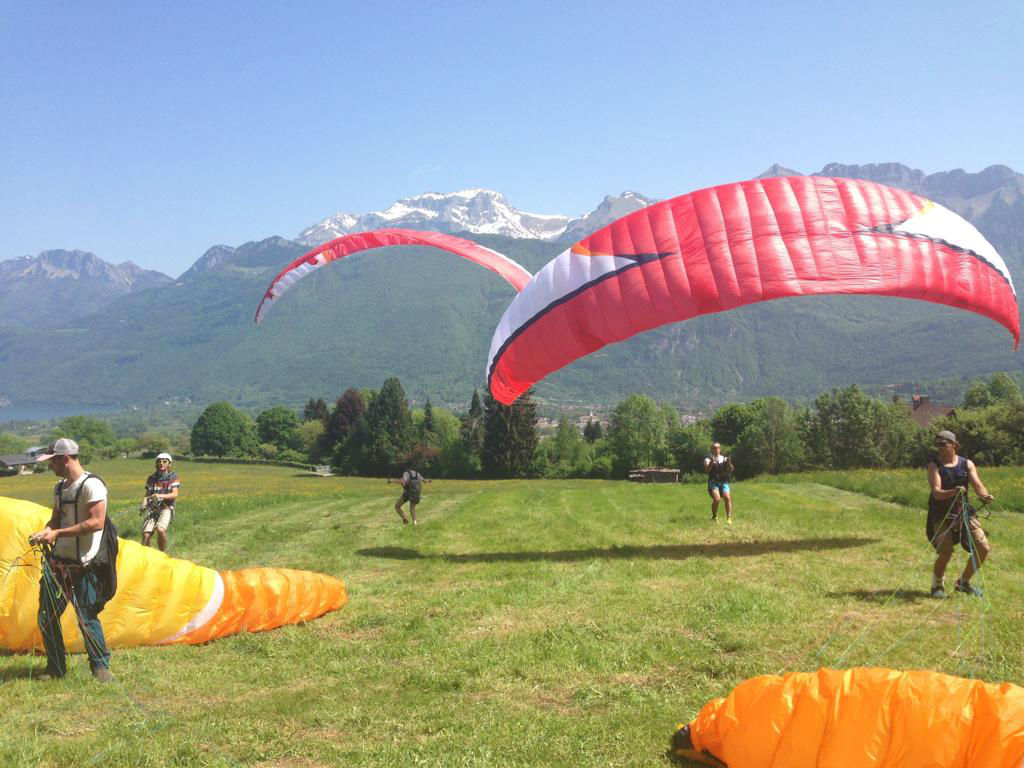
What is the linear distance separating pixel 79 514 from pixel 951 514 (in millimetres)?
9572

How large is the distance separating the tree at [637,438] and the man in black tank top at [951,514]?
70642 mm

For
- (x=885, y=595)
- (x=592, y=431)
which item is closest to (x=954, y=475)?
(x=885, y=595)

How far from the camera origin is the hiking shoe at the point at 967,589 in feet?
30.6

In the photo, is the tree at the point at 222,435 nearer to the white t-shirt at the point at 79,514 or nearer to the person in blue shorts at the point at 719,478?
the person in blue shorts at the point at 719,478

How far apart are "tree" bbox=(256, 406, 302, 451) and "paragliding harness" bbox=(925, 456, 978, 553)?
404ft

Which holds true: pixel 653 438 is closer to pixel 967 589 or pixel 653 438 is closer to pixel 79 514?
pixel 967 589

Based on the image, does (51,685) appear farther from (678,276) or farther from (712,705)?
(678,276)

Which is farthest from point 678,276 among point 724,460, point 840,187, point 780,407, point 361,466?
point 361,466

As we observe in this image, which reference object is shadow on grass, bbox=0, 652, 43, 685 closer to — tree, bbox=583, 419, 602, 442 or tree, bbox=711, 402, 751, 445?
tree, bbox=711, 402, 751, 445

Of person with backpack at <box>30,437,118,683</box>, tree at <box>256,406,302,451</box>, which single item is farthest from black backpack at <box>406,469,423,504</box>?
tree at <box>256,406,302,451</box>

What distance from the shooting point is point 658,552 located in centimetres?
1322

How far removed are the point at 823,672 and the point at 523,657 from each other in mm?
3199

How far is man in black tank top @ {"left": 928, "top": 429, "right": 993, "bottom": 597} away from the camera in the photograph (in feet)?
30.7

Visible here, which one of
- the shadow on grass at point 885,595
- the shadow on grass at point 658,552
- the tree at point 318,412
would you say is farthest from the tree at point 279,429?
the shadow on grass at point 885,595
